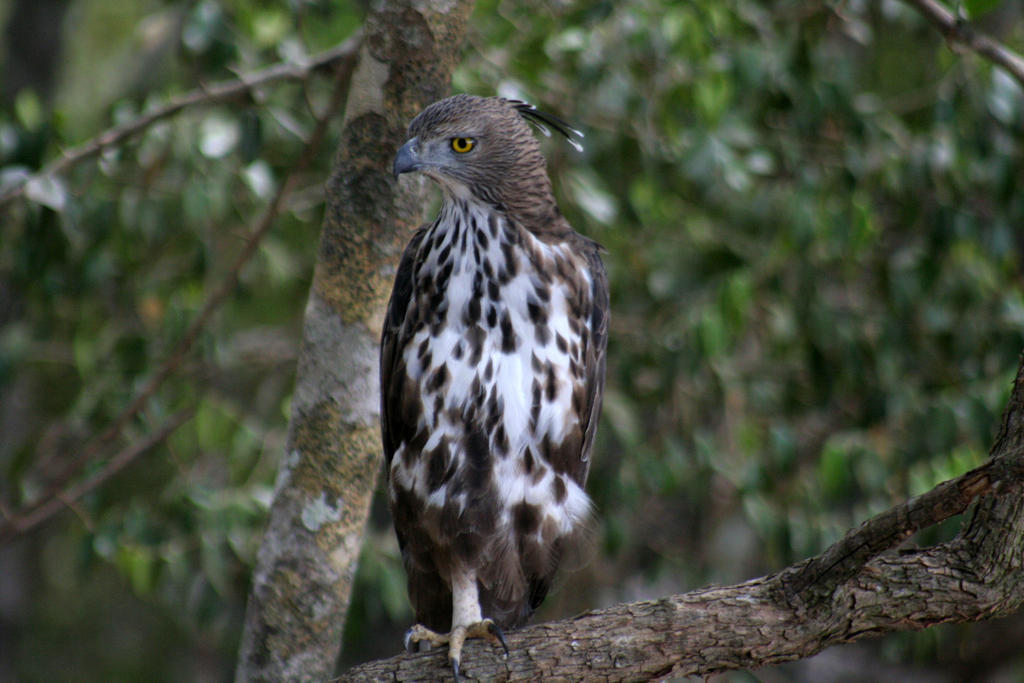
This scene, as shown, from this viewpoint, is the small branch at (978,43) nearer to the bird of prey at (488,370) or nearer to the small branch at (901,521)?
the bird of prey at (488,370)

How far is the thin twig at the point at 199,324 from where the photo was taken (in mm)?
3160

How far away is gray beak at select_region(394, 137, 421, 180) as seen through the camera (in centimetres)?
261

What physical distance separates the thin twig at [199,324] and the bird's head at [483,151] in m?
0.50

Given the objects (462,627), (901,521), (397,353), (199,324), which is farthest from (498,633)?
(199,324)

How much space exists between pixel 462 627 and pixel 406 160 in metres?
1.22

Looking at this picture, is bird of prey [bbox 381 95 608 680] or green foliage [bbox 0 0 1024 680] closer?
bird of prey [bbox 381 95 608 680]

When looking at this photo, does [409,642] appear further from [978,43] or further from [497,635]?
[978,43]

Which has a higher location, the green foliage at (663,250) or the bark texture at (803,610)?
the green foliage at (663,250)

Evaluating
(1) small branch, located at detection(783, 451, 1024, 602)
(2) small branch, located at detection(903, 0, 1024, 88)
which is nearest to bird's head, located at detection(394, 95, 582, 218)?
(2) small branch, located at detection(903, 0, 1024, 88)

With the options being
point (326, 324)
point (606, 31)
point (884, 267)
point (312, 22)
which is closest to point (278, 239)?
point (312, 22)

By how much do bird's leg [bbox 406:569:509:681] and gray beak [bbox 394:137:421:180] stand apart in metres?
1.14

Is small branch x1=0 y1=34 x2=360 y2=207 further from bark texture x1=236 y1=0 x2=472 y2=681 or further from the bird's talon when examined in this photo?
the bird's talon

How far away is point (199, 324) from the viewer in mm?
3359

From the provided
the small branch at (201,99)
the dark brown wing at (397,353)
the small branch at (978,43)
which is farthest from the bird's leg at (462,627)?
the small branch at (978,43)
